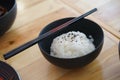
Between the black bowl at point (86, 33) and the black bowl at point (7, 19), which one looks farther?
the black bowl at point (7, 19)

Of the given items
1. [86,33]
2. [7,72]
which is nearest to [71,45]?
[86,33]

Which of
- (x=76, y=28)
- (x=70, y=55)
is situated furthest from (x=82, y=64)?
(x=76, y=28)

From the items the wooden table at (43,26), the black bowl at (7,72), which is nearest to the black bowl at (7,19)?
the wooden table at (43,26)

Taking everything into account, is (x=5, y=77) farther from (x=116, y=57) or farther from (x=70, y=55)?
(x=116, y=57)

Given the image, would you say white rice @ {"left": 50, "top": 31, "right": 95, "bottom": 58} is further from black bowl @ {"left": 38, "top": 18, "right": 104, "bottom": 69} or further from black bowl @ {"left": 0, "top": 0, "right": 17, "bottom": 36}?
black bowl @ {"left": 0, "top": 0, "right": 17, "bottom": 36}

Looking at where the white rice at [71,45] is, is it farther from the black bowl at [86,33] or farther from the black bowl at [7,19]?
the black bowl at [7,19]

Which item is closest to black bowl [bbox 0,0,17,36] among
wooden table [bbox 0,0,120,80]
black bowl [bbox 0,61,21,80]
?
wooden table [bbox 0,0,120,80]

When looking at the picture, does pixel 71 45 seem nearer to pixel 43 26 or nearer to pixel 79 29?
pixel 79 29
